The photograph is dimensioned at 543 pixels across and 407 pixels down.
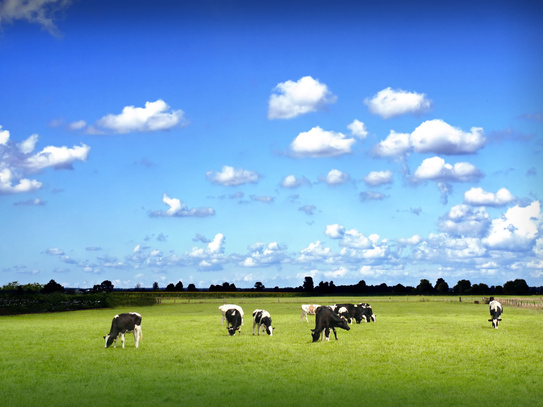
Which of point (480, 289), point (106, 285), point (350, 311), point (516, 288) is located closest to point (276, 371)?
point (350, 311)

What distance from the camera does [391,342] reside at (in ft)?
96.2

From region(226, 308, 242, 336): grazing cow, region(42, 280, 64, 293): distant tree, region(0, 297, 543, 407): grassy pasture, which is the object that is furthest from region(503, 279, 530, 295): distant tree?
region(226, 308, 242, 336): grazing cow

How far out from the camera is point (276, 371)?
2044 cm

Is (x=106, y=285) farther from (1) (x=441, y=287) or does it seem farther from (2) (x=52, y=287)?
(1) (x=441, y=287)

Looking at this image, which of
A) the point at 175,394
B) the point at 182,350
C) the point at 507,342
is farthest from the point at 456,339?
the point at 175,394

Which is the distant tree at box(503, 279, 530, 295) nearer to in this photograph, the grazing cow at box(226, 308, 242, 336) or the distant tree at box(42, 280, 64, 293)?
the distant tree at box(42, 280, 64, 293)

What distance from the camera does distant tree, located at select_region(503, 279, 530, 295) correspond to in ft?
586

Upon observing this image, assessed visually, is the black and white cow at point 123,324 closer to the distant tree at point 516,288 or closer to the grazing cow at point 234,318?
the grazing cow at point 234,318

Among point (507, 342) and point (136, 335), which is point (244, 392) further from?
point (507, 342)

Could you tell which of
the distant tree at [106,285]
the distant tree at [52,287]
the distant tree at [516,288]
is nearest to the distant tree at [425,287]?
the distant tree at [516,288]

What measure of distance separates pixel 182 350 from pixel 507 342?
54.9ft

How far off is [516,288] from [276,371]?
178279mm

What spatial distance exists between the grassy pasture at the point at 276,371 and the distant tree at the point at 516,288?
160 m

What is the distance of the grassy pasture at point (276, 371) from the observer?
16562 millimetres
